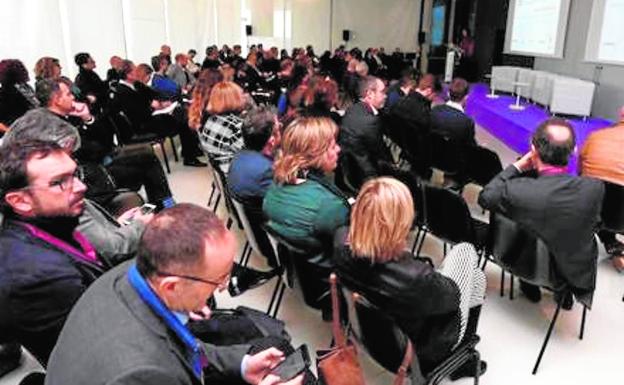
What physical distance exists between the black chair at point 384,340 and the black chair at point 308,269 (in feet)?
1.27

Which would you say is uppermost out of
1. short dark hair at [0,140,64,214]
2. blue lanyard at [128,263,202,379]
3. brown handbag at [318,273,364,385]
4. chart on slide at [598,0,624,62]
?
chart on slide at [598,0,624,62]

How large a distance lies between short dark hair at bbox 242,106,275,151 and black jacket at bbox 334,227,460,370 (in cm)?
130

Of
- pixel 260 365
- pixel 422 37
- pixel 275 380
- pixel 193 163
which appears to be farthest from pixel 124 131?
pixel 422 37

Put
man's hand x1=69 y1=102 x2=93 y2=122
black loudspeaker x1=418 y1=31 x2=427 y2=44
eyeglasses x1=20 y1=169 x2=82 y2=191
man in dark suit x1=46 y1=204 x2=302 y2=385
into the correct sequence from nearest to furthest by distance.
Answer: man in dark suit x1=46 y1=204 x2=302 y2=385, eyeglasses x1=20 y1=169 x2=82 y2=191, man's hand x1=69 y1=102 x2=93 y2=122, black loudspeaker x1=418 y1=31 x2=427 y2=44

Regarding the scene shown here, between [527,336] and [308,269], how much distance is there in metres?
1.43

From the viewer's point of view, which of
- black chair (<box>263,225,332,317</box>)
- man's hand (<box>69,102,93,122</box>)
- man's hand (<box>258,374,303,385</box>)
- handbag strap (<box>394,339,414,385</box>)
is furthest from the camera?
man's hand (<box>69,102,93,122</box>)

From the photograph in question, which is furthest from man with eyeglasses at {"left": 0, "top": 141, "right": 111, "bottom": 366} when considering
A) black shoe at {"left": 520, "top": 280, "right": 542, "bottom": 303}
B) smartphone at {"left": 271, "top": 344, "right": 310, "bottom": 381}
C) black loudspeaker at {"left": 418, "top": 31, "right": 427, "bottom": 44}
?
black loudspeaker at {"left": 418, "top": 31, "right": 427, "bottom": 44}

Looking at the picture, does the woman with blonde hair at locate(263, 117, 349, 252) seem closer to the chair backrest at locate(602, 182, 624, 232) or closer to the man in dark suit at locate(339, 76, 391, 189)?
the man in dark suit at locate(339, 76, 391, 189)

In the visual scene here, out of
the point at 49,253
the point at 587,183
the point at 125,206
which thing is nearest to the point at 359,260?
the point at 49,253

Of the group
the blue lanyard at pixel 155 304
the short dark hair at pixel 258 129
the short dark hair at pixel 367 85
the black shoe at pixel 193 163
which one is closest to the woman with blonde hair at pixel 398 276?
the blue lanyard at pixel 155 304

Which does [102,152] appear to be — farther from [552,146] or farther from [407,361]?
[552,146]

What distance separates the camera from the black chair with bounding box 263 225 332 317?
7.44 ft

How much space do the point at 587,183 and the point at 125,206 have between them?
266 centimetres

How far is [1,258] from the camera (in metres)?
1.48
